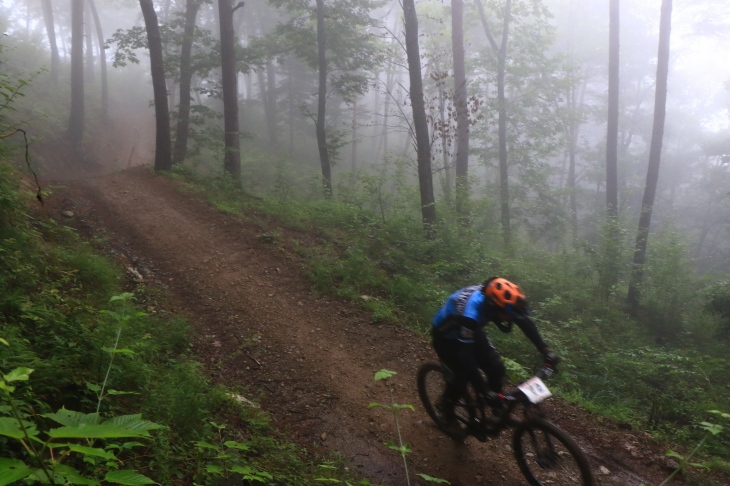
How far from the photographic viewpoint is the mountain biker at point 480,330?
425 centimetres

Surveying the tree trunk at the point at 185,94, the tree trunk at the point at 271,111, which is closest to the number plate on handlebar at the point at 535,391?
the tree trunk at the point at 185,94

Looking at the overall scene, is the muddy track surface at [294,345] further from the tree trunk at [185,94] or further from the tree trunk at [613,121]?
the tree trunk at [613,121]

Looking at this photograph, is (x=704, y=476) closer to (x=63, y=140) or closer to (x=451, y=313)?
(x=451, y=313)

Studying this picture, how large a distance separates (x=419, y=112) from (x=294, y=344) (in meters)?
7.70

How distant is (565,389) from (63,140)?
23.8 metres

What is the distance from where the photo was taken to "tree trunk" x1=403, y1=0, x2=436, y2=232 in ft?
38.4

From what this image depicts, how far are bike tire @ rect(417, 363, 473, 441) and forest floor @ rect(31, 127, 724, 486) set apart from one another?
0.14 m

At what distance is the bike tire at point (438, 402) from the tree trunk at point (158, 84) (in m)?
11.8

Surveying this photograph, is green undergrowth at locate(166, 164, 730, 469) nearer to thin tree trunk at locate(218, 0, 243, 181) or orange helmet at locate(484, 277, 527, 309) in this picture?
thin tree trunk at locate(218, 0, 243, 181)

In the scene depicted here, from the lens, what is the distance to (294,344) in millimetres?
6883

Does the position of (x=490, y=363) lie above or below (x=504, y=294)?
below

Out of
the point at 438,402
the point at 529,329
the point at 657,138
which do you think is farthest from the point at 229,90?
the point at 657,138

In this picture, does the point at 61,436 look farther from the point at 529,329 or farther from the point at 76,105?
the point at 76,105

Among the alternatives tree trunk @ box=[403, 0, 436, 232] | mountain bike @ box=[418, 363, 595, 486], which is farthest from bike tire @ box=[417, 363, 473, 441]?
tree trunk @ box=[403, 0, 436, 232]
